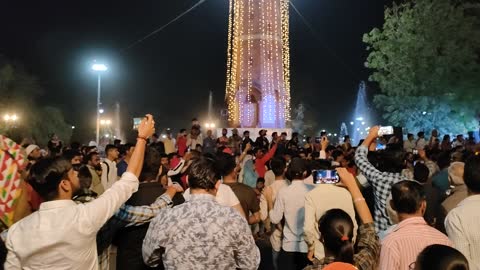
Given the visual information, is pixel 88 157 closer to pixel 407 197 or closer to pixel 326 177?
pixel 326 177

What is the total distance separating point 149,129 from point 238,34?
3311cm

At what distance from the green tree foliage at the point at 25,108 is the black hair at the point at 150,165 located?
35.0 m

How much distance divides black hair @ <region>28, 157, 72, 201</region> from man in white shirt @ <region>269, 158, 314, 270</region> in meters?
3.63

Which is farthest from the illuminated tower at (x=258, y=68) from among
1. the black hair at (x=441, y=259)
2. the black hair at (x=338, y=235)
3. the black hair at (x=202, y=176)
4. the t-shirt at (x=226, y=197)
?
the black hair at (x=441, y=259)

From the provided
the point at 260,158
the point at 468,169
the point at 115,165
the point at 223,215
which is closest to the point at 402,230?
the point at 468,169

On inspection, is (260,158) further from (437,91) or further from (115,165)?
(437,91)

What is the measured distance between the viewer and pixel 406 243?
3.72m

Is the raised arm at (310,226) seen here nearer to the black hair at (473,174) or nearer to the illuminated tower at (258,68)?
the black hair at (473,174)

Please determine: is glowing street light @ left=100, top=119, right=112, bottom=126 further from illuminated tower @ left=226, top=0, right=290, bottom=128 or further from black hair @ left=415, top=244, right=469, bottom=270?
black hair @ left=415, top=244, right=469, bottom=270

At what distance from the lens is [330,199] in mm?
5637

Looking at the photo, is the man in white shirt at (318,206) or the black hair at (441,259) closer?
the black hair at (441,259)

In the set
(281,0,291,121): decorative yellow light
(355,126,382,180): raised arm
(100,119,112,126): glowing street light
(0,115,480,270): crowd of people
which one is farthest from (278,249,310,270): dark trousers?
(100,119,112,126): glowing street light

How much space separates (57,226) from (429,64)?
86.3ft

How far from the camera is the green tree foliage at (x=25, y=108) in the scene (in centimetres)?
3803
